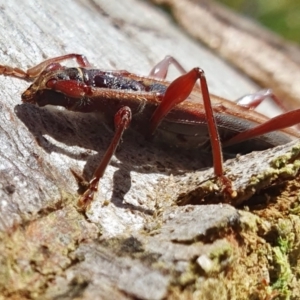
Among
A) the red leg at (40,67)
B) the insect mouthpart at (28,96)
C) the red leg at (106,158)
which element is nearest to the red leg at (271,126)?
the red leg at (106,158)

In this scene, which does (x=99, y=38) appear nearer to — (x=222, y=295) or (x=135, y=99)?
(x=135, y=99)

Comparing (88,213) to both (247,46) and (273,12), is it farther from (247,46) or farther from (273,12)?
(273,12)

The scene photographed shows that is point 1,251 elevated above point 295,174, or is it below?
below

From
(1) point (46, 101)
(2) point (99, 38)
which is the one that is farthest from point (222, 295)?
(2) point (99, 38)

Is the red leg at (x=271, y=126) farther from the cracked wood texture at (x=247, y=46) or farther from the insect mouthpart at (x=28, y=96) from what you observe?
the cracked wood texture at (x=247, y=46)

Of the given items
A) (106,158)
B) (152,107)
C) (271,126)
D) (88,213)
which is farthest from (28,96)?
(271,126)
